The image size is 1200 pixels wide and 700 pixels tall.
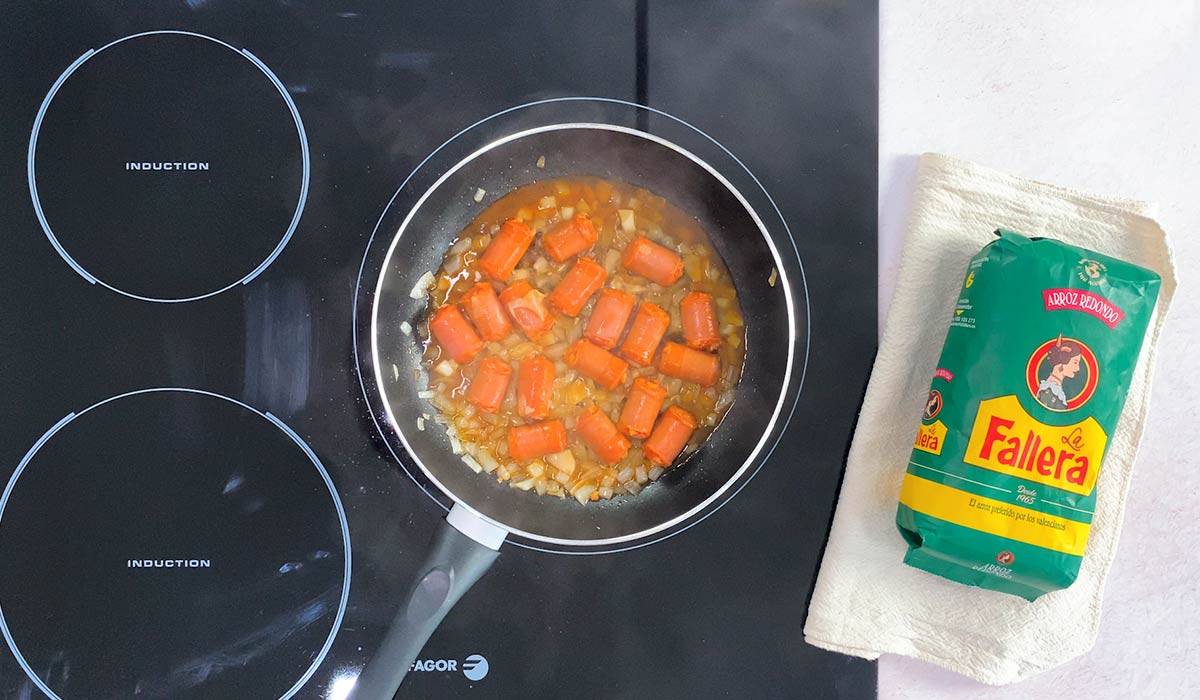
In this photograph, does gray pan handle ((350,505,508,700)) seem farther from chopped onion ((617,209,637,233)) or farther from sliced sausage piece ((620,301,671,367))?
chopped onion ((617,209,637,233))

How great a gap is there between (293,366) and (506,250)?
249 millimetres

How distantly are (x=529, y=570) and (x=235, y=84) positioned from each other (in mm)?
588

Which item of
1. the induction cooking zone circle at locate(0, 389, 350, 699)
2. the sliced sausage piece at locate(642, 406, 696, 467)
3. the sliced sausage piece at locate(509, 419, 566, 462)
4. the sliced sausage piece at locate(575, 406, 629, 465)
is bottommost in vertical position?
the induction cooking zone circle at locate(0, 389, 350, 699)

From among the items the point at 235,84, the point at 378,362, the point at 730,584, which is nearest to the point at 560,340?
the point at 378,362

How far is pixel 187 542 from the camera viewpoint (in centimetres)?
83

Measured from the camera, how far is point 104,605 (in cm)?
82

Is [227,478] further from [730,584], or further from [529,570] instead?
[730,584]

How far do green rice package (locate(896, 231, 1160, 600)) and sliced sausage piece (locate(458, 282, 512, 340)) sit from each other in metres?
0.45

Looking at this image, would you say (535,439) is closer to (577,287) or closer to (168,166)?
(577,287)

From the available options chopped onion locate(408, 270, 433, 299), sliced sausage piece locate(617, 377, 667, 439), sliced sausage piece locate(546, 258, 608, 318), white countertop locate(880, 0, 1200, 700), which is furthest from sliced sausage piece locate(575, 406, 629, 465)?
white countertop locate(880, 0, 1200, 700)

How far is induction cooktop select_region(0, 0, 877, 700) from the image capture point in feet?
2.72

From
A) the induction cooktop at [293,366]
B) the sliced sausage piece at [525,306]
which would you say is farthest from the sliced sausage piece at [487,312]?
the induction cooktop at [293,366]

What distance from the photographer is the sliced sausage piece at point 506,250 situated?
2.85 ft

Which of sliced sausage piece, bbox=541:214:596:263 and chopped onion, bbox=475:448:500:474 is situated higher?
sliced sausage piece, bbox=541:214:596:263
